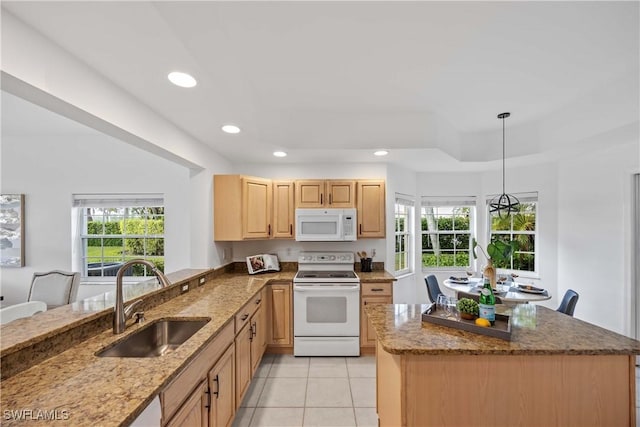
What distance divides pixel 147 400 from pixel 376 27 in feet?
6.49

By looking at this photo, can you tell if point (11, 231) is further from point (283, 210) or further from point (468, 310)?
point (468, 310)

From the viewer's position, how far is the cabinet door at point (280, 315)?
10.5 feet

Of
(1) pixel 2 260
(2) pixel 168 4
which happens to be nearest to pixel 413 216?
(2) pixel 168 4

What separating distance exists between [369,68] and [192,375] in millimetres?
2125

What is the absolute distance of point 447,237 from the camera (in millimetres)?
4570

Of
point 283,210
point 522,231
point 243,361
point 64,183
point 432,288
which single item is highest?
point 64,183

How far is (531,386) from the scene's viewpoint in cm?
140

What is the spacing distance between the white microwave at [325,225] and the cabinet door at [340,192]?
0.15 m

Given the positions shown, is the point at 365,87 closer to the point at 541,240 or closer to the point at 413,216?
the point at 413,216

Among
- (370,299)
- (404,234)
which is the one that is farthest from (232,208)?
(404,234)

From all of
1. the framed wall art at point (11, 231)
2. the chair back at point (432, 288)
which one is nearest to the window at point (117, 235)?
the framed wall art at point (11, 231)

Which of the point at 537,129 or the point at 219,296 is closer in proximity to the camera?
the point at 219,296

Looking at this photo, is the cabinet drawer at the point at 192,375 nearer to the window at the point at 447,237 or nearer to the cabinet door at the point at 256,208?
the cabinet door at the point at 256,208

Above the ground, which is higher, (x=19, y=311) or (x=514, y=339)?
(x=514, y=339)
